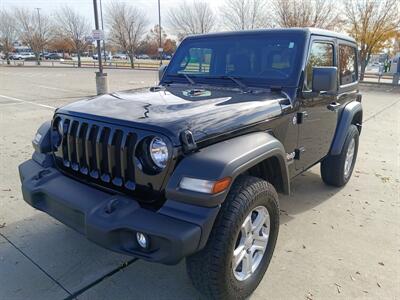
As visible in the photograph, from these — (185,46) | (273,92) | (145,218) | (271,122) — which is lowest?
(145,218)

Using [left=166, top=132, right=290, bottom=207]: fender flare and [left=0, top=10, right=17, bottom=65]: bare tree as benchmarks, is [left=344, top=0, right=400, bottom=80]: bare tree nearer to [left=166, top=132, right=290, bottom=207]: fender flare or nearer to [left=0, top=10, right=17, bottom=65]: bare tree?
[left=166, top=132, right=290, bottom=207]: fender flare

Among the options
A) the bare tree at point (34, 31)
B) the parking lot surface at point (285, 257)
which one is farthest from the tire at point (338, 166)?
the bare tree at point (34, 31)

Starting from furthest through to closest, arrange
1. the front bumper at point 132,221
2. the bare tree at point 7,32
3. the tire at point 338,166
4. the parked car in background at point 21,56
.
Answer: the parked car in background at point 21,56
the bare tree at point 7,32
the tire at point 338,166
the front bumper at point 132,221

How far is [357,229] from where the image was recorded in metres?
3.50

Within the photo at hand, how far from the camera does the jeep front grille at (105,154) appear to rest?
2.17 m

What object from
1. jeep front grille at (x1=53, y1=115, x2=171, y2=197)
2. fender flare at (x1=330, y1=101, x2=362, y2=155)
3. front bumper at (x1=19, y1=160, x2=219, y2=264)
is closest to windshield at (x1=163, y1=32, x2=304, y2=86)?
fender flare at (x1=330, y1=101, x2=362, y2=155)

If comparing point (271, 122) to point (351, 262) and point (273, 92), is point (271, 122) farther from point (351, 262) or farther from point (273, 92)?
point (351, 262)

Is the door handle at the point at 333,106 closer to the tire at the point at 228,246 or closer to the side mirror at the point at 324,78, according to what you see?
the side mirror at the point at 324,78

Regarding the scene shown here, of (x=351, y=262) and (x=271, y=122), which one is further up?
(x=271, y=122)

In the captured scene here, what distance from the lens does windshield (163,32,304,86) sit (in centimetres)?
321

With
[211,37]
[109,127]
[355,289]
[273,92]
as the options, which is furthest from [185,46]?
[355,289]

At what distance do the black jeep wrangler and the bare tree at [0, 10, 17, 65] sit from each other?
53.0 metres

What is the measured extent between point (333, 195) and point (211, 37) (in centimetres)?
244

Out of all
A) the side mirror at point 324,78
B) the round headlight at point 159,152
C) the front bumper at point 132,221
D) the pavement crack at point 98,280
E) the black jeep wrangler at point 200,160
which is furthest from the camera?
the side mirror at point 324,78
